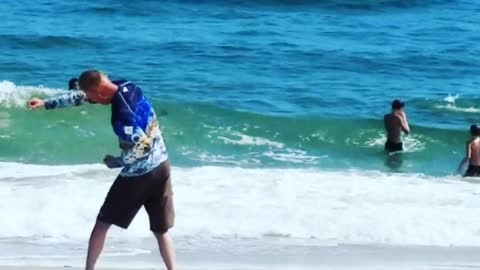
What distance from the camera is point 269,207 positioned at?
10.6 m

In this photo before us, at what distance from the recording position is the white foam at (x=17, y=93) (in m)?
18.9

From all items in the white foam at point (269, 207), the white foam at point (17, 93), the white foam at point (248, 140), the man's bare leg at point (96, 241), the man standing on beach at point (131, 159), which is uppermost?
the man standing on beach at point (131, 159)

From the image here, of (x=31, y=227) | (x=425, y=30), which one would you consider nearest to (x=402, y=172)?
(x=31, y=227)

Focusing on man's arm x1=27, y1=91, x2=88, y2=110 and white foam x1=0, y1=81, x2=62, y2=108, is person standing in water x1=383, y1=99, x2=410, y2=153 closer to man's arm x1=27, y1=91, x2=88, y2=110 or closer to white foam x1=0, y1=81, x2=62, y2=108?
white foam x1=0, y1=81, x2=62, y2=108

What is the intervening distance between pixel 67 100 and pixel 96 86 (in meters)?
0.22

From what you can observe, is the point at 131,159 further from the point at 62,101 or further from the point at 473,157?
the point at 473,157

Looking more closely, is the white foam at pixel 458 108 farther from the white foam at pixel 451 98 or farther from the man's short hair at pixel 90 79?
the man's short hair at pixel 90 79

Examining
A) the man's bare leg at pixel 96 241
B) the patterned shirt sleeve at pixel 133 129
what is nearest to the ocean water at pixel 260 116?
the man's bare leg at pixel 96 241

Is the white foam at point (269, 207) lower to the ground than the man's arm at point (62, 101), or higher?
lower

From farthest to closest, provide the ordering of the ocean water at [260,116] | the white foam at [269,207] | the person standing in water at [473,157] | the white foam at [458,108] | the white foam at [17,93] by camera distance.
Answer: the white foam at [458,108]
the white foam at [17,93]
the person standing in water at [473,157]
the ocean water at [260,116]
the white foam at [269,207]

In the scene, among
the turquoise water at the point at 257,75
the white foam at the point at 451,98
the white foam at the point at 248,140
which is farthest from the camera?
the white foam at the point at 451,98

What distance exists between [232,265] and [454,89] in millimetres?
15857

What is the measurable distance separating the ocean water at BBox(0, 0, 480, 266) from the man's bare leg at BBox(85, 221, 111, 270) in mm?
1614

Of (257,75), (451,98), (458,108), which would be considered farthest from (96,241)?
(257,75)
